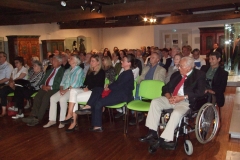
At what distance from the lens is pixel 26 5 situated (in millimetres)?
7336

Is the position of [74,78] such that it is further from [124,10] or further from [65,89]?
[124,10]

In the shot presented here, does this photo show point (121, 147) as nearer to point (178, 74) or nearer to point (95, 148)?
point (95, 148)

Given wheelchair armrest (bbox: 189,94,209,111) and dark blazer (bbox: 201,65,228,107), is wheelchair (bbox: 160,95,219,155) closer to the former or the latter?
wheelchair armrest (bbox: 189,94,209,111)

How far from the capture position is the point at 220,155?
3340mm

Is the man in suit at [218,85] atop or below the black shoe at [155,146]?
atop

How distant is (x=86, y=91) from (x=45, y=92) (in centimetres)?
94

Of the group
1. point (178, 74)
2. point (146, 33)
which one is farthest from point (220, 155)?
point (146, 33)

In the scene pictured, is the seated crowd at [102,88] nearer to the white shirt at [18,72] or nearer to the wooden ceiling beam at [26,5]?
the white shirt at [18,72]

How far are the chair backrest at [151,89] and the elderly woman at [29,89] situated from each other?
90.0 inches

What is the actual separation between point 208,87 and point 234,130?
739 mm

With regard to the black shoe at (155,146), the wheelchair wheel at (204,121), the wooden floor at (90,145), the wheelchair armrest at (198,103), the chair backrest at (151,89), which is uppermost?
the chair backrest at (151,89)

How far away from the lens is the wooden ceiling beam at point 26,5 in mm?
6698

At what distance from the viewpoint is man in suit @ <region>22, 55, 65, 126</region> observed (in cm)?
488

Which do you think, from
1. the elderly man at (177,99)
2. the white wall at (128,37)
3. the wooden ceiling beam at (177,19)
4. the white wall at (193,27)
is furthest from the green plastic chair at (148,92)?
the white wall at (128,37)
